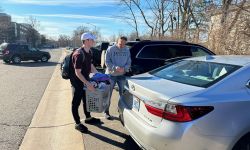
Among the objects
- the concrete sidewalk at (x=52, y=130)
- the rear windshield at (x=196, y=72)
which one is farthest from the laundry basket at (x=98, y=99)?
the rear windshield at (x=196, y=72)

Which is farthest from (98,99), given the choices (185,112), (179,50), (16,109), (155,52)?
→ (179,50)

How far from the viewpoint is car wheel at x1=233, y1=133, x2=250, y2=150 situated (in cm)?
334

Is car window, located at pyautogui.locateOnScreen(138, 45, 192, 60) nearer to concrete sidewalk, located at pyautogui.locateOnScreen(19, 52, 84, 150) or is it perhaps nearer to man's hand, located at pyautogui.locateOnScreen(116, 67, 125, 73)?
man's hand, located at pyautogui.locateOnScreen(116, 67, 125, 73)

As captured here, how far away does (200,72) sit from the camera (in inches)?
161

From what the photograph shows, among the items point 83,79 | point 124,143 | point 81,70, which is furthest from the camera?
point 81,70

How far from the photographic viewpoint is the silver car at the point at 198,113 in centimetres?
320

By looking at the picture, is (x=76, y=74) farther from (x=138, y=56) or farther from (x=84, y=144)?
(x=138, y=56)

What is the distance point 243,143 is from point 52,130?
3.58 metres

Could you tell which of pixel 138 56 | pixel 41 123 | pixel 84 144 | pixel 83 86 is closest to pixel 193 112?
pixel 84 144

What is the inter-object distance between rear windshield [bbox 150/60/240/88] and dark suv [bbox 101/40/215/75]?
2.71 metres

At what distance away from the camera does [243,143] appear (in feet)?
11.0

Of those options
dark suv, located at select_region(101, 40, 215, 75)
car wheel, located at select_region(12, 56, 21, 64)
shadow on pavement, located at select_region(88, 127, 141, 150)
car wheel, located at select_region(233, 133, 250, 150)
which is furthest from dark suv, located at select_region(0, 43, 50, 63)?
car wheel, located at select_region(233, 133, 250, 150)

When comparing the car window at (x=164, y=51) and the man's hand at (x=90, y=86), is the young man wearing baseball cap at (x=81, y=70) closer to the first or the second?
the man's hand at (x=90, y=86)

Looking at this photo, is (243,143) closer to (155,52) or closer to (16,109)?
(155,52)
